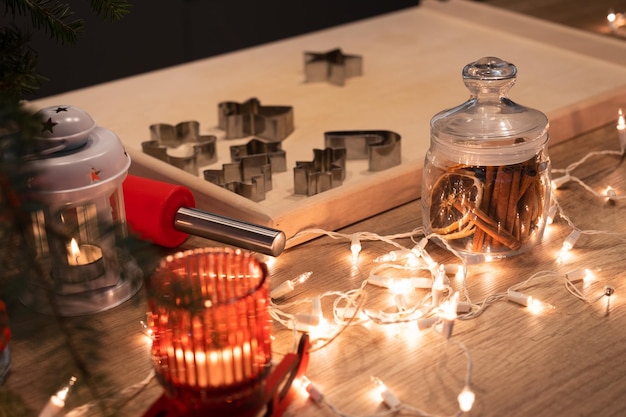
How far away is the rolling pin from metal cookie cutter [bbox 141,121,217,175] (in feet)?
0.50

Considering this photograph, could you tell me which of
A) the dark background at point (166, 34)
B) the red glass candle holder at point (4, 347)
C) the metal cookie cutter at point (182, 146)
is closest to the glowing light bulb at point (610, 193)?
the metal cookie cutter at point (182, 146)

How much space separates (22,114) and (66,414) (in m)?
0.35

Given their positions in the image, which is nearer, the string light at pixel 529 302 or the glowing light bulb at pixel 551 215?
the string light at pixel 529 302

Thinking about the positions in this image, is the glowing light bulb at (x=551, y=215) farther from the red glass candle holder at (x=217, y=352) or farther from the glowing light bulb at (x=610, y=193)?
the red glass candle holder at (x=217, y=352)

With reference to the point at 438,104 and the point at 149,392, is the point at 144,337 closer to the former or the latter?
the point at 149,392

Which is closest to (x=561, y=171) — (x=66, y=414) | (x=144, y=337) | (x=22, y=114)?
(x=144, y=337)

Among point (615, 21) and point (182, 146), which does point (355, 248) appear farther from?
point (615, 21)

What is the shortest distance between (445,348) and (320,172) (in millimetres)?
352

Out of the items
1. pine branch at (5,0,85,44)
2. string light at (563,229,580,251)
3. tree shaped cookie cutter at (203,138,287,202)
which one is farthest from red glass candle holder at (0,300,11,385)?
string light at (563,229,580,251)

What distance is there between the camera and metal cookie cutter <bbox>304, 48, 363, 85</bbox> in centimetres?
153

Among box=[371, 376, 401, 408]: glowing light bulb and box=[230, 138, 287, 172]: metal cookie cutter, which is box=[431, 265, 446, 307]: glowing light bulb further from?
box=[230, 138, 287, 172]: metal cookie cutter

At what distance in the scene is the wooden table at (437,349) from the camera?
2.58 ft

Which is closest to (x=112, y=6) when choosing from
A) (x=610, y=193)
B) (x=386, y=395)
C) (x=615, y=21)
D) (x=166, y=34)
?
(x=386, y=395)

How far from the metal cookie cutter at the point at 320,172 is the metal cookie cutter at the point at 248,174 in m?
0.04
